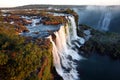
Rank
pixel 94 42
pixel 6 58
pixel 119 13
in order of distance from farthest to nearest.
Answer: pixel 119 13
pixel 94 42
pixel 6 58

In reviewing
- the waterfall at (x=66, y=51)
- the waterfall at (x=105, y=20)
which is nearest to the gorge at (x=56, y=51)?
the waterfall at (x=66, y=51)

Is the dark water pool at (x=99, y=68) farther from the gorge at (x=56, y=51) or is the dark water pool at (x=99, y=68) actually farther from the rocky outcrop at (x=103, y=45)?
the rocky outcrop at (x=103, y=45)

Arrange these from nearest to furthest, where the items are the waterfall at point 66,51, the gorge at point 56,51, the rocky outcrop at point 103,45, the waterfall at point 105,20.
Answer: the gorge at point 56,51
the waterfall at point 66,51
the rocky outcrop at point 103,45
the waterfall at point 105,20

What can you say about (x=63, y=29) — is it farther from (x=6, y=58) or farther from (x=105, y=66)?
(x=6, y=58)

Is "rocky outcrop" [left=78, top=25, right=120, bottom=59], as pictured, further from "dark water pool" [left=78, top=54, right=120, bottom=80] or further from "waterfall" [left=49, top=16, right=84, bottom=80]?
"dark water pool" [left=78, top=54, right=120, bottom=80]

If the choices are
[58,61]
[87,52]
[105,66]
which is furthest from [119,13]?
[58,61]

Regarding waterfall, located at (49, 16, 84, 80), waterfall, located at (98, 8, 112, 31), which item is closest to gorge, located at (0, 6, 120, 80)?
waterfall, located at (49, 16, 84, 80)

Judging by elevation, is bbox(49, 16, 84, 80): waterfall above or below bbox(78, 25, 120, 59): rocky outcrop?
above
